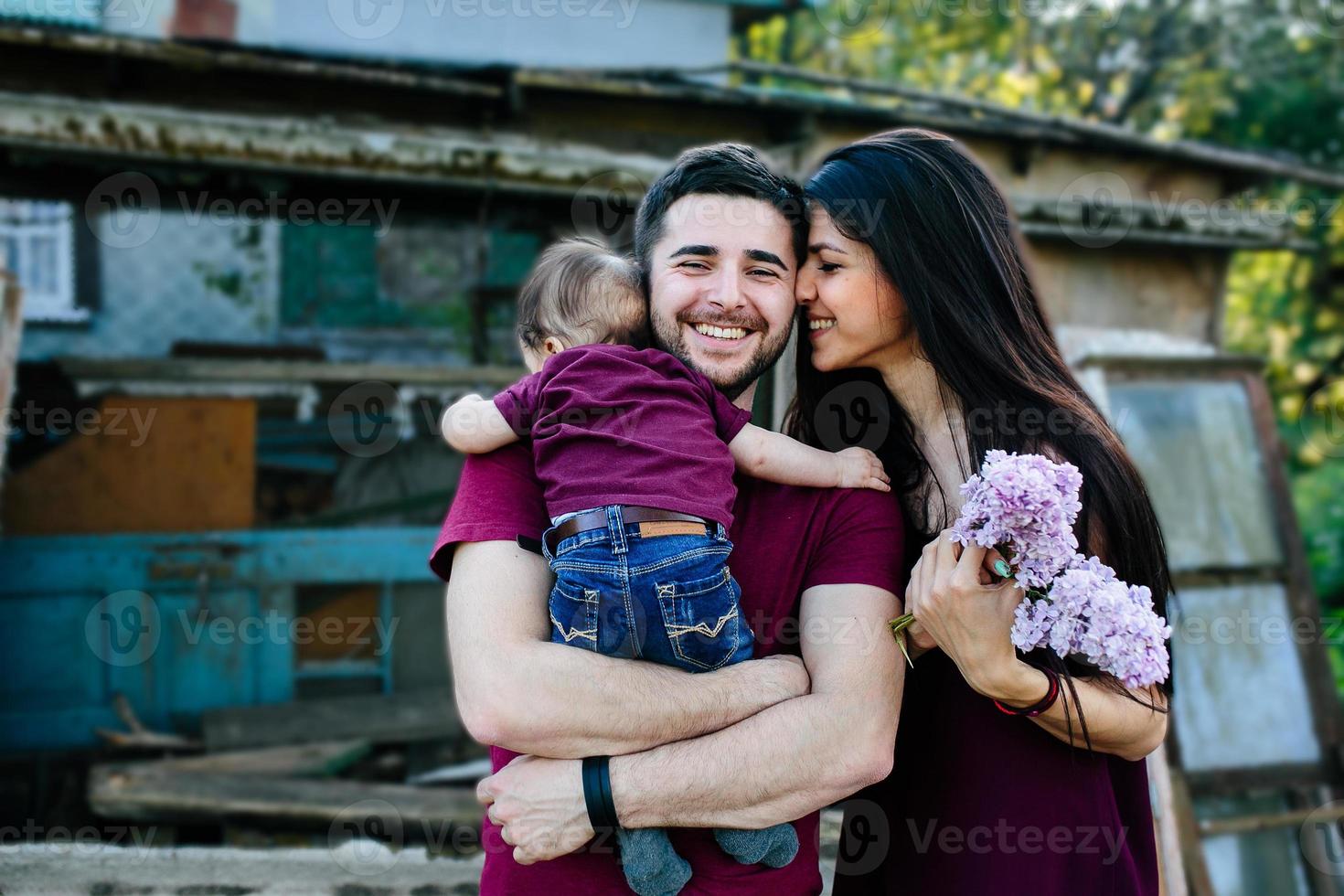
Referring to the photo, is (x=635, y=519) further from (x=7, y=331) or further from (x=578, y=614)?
(x=7, y=331)

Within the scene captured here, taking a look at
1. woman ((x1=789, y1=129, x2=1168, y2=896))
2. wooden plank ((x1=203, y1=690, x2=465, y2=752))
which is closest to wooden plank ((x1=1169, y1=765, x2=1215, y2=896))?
woman ((x1=789, y1=129, x2=1168, y2=896))

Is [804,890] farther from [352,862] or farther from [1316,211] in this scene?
[1316,211]

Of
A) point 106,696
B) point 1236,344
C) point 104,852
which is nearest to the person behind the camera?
point 104,852

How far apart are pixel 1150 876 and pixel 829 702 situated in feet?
2.80

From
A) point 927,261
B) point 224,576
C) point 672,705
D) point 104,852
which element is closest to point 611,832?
→ point 672,705

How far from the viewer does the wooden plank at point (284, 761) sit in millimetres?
5324

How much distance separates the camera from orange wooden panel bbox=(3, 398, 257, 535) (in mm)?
5930

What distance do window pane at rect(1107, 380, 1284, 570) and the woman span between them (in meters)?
3.95

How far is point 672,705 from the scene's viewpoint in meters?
1.84
